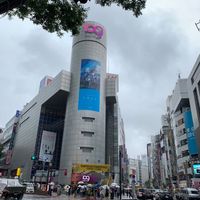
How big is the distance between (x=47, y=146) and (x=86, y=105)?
17619 mm

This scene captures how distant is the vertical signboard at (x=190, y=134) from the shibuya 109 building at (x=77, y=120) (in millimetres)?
20200

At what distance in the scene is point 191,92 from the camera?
202ft

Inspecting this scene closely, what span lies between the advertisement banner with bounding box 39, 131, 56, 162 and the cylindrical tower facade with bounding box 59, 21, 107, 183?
711cm

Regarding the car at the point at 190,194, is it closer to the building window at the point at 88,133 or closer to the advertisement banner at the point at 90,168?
the advertisement banner at the point at 90,168

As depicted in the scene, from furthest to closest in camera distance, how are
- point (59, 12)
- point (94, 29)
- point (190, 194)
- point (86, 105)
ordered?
point (94, 29)
point (86, 105)
point (190, 194)
point (59, 12)

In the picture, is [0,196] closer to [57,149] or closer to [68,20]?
[68,20]

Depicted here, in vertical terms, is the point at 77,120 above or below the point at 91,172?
above

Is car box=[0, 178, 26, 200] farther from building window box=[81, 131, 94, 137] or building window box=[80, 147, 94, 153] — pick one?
building window box=[81, 131, 94, 137]

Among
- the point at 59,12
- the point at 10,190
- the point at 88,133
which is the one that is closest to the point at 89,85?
the point at 88,133

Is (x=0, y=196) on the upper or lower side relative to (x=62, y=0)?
lower

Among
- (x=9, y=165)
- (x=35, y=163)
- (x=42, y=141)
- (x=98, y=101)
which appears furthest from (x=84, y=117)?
(x=9, y=165)

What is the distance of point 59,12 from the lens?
29.9 feet

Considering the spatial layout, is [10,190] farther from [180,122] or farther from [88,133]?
[180,122]

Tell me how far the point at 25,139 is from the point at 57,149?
1423 centimetres
